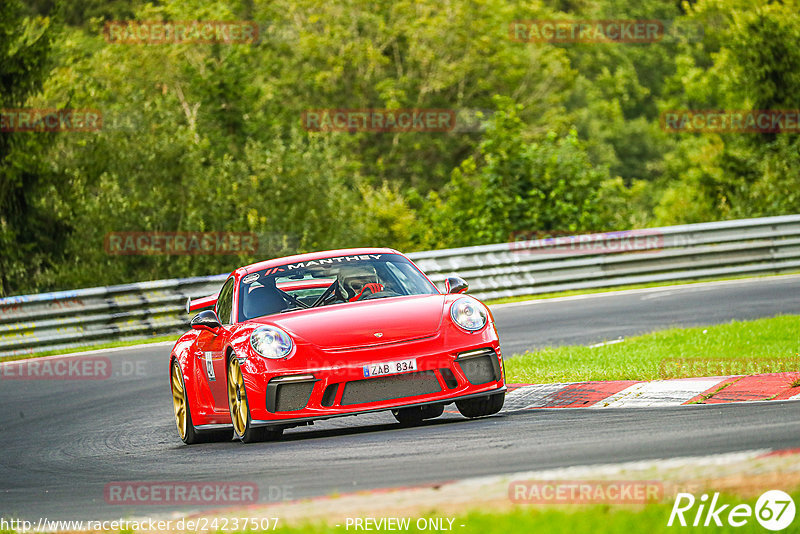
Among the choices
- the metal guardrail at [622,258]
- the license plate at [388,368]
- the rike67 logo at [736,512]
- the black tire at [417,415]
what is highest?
→ the rike67 logo at [736,512]

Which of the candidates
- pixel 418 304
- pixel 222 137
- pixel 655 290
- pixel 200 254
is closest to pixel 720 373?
pixel 418 304

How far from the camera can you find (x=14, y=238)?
76.5 feet

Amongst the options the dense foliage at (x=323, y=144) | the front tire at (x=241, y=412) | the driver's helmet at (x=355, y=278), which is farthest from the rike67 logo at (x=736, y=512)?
the dense foliage at (x=323, y=144)

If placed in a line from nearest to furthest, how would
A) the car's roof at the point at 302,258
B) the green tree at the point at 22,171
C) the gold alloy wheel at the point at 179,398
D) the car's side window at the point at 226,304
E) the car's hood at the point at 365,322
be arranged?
the car's hood at the point at 365,322
the car's side window at the point at 226,304
the car's roof at the point at 302,258
the gold alloy wheel at the point at 179,398
the green tree at the point at 22,171

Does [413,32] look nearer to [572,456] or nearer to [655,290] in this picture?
[655,290]

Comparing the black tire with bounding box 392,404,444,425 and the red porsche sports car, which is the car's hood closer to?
the red porsche sports car

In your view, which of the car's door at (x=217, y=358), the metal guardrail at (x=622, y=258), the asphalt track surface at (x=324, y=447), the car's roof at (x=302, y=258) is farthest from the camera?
the metal guardrail at (x=622, y=258)

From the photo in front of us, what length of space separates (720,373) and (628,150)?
57757 millimetres

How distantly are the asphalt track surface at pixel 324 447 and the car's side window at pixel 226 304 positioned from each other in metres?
1.01

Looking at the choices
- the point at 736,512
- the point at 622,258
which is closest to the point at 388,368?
the point at 736,512

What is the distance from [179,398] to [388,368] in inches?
106

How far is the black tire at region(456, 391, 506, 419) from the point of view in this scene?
8695mm

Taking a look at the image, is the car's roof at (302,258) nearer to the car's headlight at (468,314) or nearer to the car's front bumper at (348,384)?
the car's headlight at (468,314)

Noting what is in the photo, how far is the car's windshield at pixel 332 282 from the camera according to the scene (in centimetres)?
929
